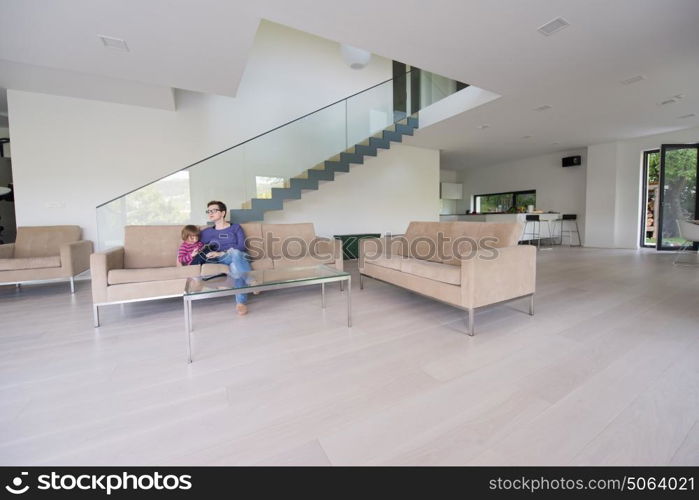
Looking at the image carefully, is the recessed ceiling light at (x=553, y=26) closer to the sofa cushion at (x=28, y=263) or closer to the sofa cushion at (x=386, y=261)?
the sofa cushion at (x=386, y=261)

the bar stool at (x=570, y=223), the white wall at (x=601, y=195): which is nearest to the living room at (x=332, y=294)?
the white wall at (x=601, y=195)

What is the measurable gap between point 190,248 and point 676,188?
30.2ft

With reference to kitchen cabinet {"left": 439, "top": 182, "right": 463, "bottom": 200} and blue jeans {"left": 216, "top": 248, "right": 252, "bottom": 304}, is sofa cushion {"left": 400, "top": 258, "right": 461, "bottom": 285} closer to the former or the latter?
blue jeans {"left": 216, "top": 248, "right": 252, "bottom": 304}

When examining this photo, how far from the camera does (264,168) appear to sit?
5109 mm

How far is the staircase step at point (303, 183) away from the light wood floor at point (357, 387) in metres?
2.99

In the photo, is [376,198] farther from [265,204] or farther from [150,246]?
[150,246]

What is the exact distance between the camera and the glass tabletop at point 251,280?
6.92 ft

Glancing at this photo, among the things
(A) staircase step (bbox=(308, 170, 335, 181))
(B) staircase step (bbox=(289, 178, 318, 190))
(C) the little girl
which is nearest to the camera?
(C) the little girl

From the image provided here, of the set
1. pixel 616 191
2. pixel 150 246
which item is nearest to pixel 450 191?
pixel 616 191

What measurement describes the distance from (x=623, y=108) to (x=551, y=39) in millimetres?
3279

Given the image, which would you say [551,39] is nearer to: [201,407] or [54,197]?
[201,407]

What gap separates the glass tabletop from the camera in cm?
211

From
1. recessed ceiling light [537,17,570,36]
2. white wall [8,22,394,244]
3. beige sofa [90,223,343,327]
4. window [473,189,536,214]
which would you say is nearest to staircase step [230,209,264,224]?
beige sofa [90,223,343,327]

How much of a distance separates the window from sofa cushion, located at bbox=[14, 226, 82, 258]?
10371 millimetres
